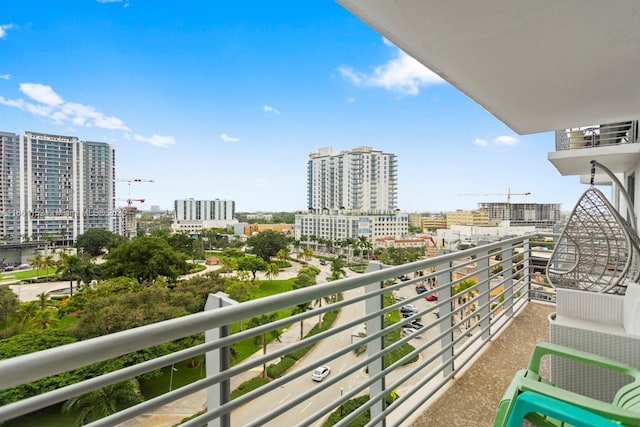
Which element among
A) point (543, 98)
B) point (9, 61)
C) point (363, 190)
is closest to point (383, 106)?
point (363, 190)

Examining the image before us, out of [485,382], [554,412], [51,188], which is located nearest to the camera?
[554,412]

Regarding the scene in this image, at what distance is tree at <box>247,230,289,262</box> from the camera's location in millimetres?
41188

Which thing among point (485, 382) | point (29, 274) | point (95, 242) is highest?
point (485, 382)

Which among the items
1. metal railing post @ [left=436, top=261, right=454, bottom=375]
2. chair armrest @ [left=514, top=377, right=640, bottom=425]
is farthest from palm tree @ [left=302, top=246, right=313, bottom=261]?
chair armrest @ [left=514, top=377, right=640, bottom=425]

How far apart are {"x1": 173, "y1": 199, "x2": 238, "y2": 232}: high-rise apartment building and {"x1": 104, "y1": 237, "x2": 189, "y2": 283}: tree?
1091 inches

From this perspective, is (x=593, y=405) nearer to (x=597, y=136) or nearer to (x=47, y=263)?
(x=597, y=136)

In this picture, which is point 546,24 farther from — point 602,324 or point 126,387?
point 126,387

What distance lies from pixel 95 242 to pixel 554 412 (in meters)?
43.5

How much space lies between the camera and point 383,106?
66.9 meters

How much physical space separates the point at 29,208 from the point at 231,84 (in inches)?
1440

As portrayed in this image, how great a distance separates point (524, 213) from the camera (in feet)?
137

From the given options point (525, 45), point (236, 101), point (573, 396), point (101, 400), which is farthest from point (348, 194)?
point (573, 396)

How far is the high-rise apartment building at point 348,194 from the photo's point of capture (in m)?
49.4

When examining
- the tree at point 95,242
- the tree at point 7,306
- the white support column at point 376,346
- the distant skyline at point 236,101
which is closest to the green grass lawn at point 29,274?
the tree at point 95,242
